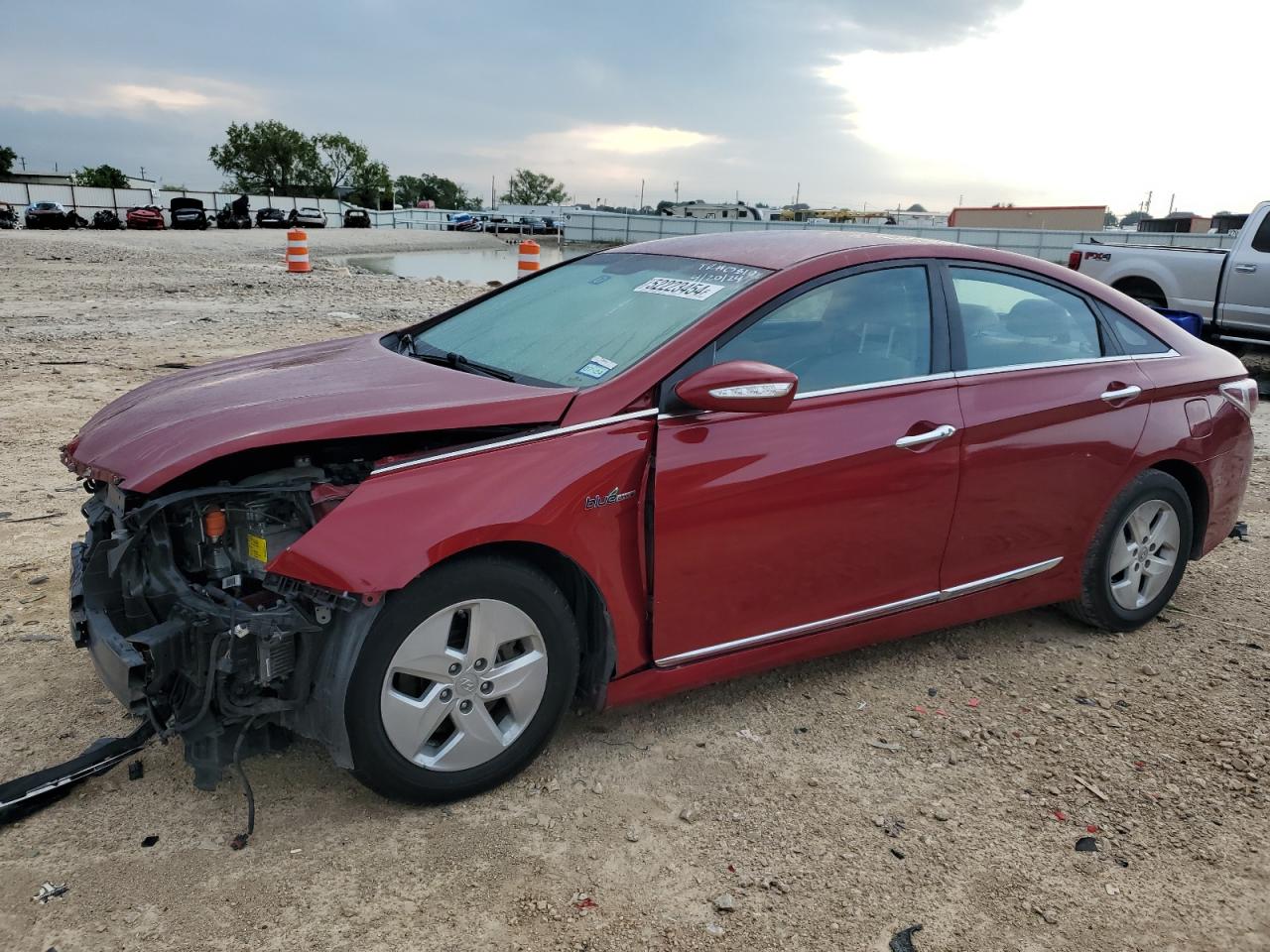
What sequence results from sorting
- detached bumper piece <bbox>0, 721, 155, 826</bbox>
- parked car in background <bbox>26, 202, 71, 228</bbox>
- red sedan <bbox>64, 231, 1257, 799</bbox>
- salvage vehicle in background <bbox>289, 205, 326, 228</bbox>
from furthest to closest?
salvage vehicle in background <bbox>289, 205, 326, 228</bbox>
parked car in background <bbox>26, 202, 71, 228</bbox>
detached bumper piece <bbox>0, 721, 155, 826</bbox>
red sedan <bbox>64, 231, 1257, 799</bbox>

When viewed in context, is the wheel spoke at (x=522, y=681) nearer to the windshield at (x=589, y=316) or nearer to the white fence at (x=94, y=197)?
the windshield at (x=589, y=316)

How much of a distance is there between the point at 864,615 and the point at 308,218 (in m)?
58.1

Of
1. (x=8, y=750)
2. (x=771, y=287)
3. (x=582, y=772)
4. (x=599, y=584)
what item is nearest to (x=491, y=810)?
(x=582, y=772)

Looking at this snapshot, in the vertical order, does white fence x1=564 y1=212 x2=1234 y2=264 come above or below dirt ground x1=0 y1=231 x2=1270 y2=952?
above

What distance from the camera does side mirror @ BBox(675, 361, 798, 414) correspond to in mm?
2939

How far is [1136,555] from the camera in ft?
14.3

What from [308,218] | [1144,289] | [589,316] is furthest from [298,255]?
[308,218]

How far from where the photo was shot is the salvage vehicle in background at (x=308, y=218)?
52688mm

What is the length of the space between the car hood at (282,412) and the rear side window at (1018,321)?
5.57 ft

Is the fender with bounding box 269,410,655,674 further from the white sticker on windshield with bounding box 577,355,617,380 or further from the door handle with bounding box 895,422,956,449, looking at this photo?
the door handle with bounding box 895,422,956,449

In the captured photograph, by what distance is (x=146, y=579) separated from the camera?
277 cm

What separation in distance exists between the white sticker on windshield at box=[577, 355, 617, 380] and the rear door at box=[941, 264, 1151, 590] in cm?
135

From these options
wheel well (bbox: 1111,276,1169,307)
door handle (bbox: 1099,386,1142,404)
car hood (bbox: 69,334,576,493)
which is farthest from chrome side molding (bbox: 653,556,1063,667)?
wheel well (bbox: 1111,276,1169,307)

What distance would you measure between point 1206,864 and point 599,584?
6.33ft
